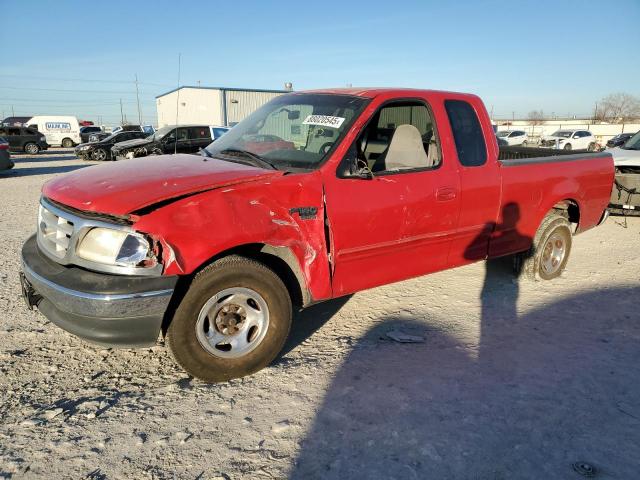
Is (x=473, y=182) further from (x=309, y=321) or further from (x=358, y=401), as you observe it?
(x=358, y=401)

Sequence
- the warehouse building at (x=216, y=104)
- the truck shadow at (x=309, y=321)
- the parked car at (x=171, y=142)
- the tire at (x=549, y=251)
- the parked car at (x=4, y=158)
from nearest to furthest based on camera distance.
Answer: the truck shadow at (x=309, y=321), the tire at (x=549, y=251), the parked car at (x=4, y=158), the parked car at (x=171, y=142), the warehouse building at (x=216, y=104)

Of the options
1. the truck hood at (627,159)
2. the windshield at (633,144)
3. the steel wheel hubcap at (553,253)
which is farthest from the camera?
the windshield at (633,144)

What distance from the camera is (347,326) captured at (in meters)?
4.08

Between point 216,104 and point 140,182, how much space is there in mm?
39078

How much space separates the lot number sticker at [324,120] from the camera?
11.9ft

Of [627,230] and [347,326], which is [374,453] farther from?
[627,230]

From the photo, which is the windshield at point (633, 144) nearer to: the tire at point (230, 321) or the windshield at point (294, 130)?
the windshield at point (294, 130)

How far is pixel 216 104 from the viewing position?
39656 millimetres

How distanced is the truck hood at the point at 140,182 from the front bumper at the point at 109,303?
405 millimetres

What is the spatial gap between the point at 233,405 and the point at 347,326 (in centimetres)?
144

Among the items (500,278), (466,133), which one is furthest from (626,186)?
(466,133)

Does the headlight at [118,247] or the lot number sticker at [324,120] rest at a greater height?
the lot number sticker at [324,120]

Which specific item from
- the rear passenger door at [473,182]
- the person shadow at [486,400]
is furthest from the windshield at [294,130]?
the person shadow at [486,400]

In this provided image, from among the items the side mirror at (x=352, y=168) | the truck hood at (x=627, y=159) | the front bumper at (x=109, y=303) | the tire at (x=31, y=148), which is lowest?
the front bumper at (x=109, y=303)
